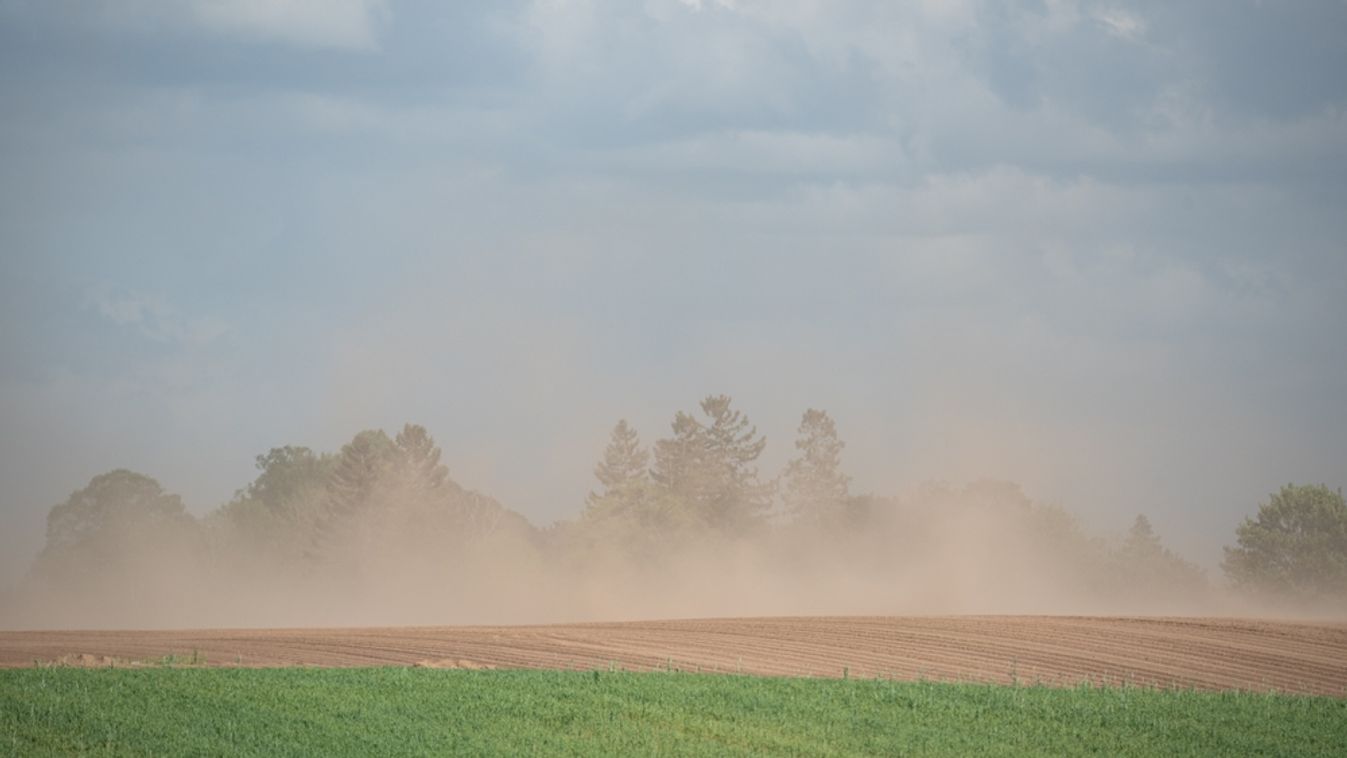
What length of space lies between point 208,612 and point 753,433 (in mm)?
40232

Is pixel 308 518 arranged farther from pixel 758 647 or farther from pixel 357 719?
pixel 357 719

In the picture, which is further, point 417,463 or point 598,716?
point 417,463

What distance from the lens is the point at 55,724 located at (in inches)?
719

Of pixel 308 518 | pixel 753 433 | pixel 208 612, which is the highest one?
pixel 753 433

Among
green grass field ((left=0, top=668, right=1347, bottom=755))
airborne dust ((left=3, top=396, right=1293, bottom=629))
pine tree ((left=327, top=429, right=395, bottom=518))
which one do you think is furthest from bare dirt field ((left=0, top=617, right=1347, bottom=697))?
pine tree ((left=327, top=429, right=395, bottom=518))

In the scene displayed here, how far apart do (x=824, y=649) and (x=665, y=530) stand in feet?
200

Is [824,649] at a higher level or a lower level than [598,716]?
higher

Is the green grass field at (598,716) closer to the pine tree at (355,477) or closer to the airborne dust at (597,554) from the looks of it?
the airborne dust at (597,554)

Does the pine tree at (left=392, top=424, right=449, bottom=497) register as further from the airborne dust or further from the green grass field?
the green grass field

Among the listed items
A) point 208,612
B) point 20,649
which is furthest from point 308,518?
point 20,649

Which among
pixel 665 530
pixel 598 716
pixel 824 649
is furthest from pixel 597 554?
pixel 598 716

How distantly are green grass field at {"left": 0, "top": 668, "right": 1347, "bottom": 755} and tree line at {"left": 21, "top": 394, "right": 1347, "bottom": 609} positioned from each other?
216 feet

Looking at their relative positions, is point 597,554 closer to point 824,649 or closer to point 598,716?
point 824,649

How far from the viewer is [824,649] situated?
31.4m
